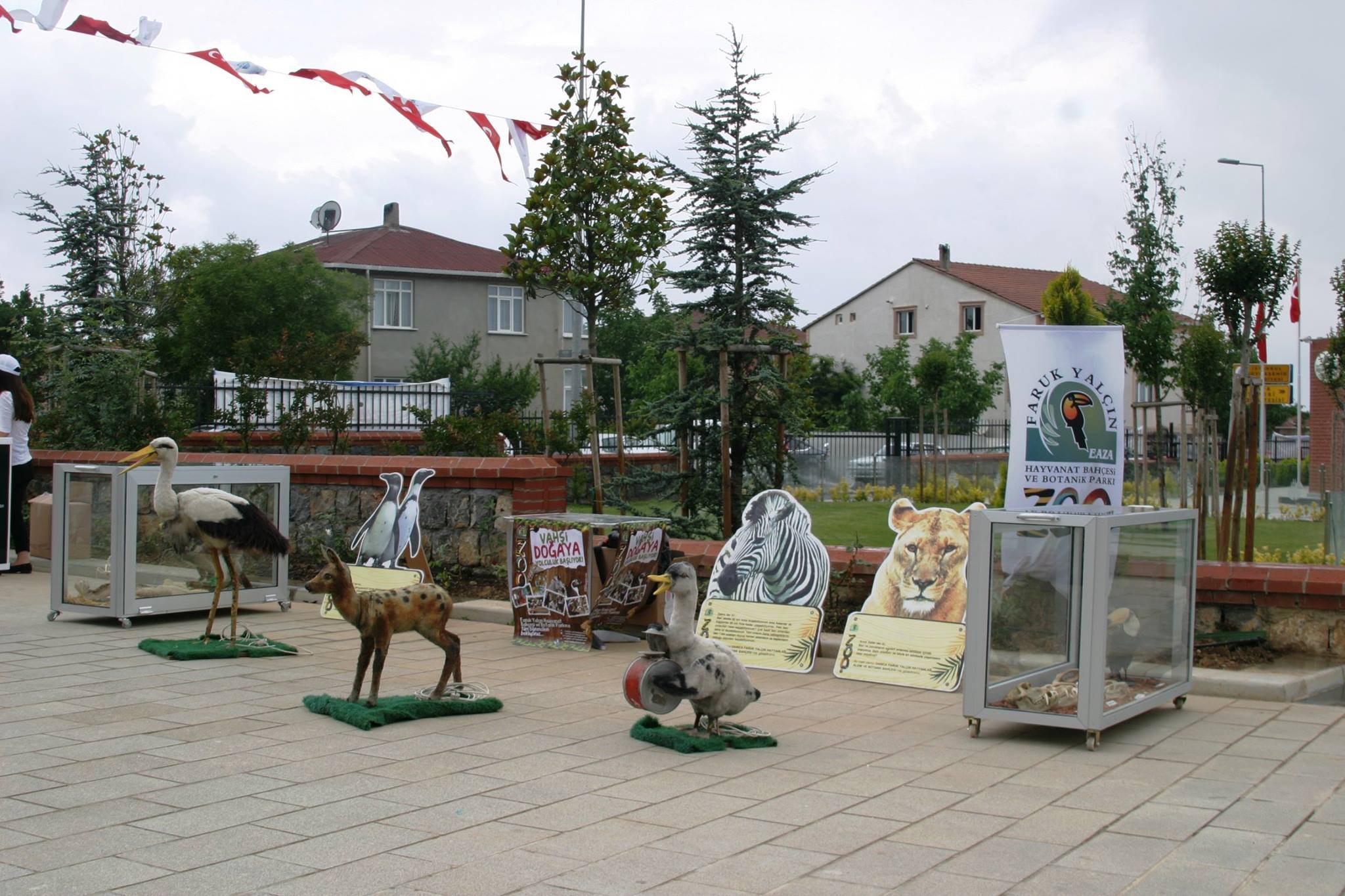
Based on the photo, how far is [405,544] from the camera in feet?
33.5

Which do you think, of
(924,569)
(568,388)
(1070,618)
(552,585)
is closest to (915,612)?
(924,569)

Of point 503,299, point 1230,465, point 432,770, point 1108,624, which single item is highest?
point 503,299

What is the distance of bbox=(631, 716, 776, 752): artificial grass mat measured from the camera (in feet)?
19.6

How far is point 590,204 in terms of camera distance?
12531 mm

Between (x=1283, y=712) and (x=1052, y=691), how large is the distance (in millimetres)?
1484

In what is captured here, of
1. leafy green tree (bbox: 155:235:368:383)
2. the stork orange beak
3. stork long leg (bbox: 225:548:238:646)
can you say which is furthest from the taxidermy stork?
leafy green tree (bbox: 155:235:368:383)

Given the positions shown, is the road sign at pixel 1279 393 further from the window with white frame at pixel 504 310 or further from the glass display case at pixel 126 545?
the window with white frame at pixel 504 310

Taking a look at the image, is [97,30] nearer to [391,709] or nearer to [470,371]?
[391,709]

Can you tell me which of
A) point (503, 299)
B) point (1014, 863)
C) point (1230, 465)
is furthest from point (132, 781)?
point (503, 299)

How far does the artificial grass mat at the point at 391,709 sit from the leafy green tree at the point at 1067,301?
361 inches

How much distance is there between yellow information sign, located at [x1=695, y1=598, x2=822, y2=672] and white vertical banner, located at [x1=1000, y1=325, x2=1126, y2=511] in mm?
1583

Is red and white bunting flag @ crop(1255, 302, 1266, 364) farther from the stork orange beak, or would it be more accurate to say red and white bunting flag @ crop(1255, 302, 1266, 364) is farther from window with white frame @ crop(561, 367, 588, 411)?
window with white frame @ crop(561, 367, 588, 411)

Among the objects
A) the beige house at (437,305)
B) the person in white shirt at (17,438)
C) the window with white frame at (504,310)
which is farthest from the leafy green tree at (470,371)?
the person in white shirt at (17,438)

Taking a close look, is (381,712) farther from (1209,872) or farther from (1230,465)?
(1230,465)
